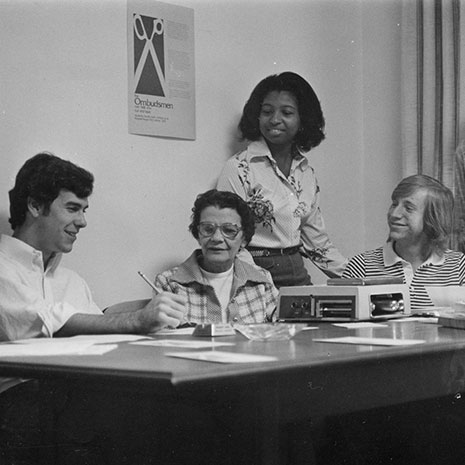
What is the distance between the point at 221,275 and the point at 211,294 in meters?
0.08

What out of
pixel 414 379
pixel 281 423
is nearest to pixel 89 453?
pixel 281 423

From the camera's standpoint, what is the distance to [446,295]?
8.39 ft

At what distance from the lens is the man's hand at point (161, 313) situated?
191 centimetres

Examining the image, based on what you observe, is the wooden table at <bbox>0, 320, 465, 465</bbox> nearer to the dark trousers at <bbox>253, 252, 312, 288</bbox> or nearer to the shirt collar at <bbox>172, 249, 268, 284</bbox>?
the shirt collar at <bbox>172, 249, 268, 284</bbox>

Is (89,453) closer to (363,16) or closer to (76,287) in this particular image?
(76,287)

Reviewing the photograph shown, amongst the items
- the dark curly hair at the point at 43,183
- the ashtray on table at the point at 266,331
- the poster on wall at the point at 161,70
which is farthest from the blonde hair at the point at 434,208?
the ashtray on table at the point at 266,331

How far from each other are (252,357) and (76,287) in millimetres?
1207

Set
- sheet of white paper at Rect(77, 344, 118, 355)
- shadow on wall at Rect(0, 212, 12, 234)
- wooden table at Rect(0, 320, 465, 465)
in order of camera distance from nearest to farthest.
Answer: wooden table at Rect(0, 320, 465, 465) → sheet of white paper at Rect(77, 344, 118, 355) → shadow on wall at Rect(0, 212, 12, 234)

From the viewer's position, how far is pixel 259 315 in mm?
2824

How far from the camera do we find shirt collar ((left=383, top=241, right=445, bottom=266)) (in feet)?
9.52

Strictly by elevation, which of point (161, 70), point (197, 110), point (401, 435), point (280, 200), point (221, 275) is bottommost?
point (401, 435)

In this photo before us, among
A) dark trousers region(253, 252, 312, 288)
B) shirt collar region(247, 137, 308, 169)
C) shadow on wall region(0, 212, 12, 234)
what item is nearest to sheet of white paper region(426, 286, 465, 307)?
dark trousers region(253, 252, 312, 288)

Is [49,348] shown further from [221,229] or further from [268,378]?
[221,229]

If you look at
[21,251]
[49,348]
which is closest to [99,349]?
[49,348]
